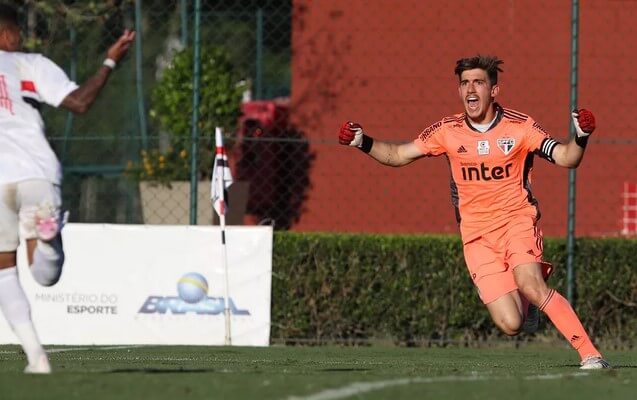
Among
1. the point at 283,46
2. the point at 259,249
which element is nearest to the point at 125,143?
the point at 283,46

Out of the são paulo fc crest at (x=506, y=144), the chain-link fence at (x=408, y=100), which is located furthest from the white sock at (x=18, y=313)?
the chain-link fence at (x=408, y=100)

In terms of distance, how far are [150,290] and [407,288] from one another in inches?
101

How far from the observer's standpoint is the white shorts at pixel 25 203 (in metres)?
7.47

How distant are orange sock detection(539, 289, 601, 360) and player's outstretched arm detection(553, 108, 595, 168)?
915 millimetres

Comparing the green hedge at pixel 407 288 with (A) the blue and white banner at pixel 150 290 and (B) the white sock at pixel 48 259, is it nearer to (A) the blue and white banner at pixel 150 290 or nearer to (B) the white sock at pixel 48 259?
(A) the blue and white banner at pixel 150 290

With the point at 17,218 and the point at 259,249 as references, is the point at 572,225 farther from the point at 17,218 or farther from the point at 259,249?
the point at 17,218

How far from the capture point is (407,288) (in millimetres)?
14133

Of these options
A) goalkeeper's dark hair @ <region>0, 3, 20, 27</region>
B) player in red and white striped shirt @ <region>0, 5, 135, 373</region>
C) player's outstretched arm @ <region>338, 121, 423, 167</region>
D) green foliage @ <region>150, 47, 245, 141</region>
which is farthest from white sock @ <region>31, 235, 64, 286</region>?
green foliage @ <region>150, 47, 245, 141</region>

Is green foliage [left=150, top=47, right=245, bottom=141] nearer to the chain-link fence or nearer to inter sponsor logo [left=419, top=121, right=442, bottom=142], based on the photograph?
the chain-link fence

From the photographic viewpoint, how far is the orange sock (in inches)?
373

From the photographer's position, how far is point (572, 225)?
14.1 meters

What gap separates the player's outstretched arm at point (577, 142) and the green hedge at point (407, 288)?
4.68 meters

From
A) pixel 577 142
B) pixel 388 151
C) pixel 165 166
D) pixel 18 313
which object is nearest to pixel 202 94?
pixel 165 166

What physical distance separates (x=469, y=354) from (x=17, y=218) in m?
5.94
